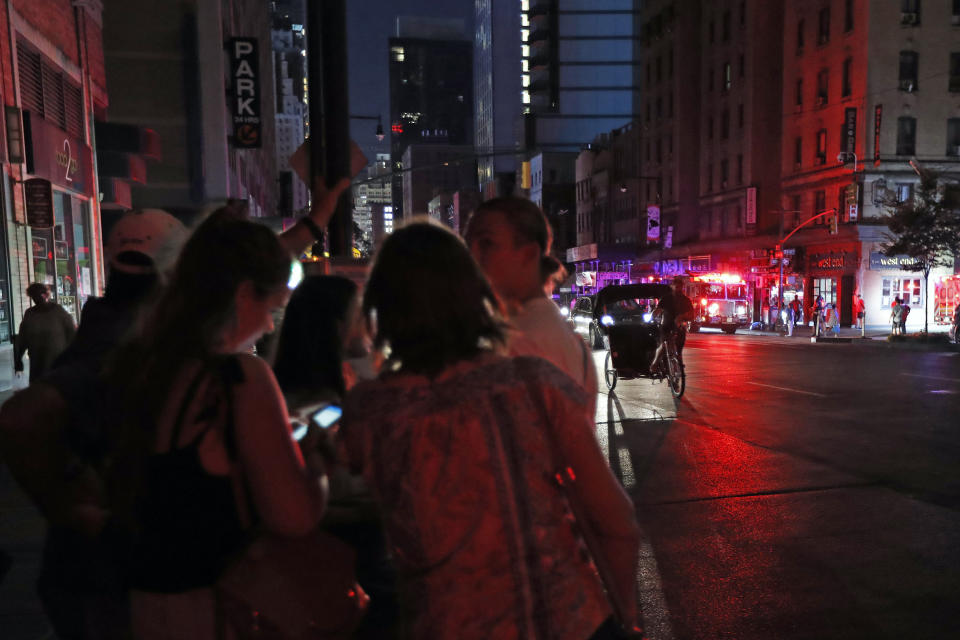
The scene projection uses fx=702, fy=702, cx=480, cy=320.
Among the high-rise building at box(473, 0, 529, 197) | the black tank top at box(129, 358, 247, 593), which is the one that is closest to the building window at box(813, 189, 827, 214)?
the black tank top at box(129, 358, 247, 593)

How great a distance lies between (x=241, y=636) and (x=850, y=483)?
619cm

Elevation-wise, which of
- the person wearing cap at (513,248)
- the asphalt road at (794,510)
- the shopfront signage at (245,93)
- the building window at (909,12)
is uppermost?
the building window at (909,12)

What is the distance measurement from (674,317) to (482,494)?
10.9 meters

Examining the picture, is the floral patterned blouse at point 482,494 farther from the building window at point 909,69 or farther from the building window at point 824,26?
the building window at point 824,26

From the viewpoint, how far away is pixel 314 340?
8.00ft

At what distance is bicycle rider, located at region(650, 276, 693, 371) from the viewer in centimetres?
1176

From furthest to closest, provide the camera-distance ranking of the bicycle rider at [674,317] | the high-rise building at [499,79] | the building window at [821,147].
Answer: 1. the high-rise building at [499,79]
2. the building window at [821,147]
3. the bicycle rider at [674,317]

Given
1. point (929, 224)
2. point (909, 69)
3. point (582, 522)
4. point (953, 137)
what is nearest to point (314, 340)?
point (582, 522)

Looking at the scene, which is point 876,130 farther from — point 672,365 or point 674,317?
point 672,365

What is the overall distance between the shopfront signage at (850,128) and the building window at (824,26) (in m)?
5.46

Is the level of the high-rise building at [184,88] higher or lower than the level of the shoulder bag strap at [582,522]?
higher

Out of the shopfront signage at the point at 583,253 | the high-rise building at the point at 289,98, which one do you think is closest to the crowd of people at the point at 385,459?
the shopfront signage at the point at 583,253

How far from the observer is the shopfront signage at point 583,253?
Result: 199ft

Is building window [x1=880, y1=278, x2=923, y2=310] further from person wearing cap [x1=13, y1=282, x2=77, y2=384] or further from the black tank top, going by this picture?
the black tank top
